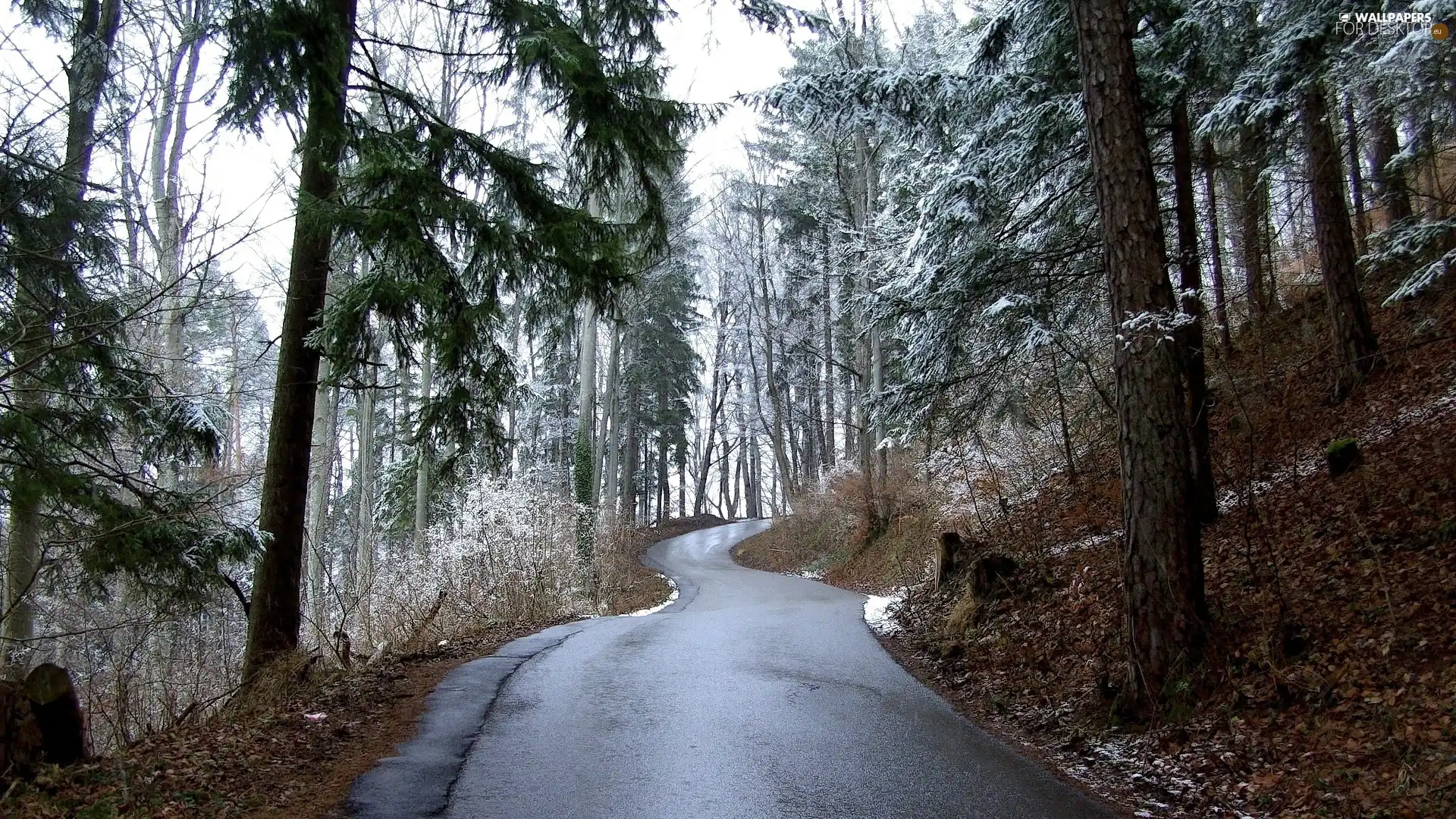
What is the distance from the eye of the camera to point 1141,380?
5863 millimetres

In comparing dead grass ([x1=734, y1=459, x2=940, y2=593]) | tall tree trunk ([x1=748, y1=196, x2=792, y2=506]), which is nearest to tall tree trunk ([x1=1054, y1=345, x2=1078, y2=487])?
dead grass ([x1=734, y1=459, x2=940, y2=593])

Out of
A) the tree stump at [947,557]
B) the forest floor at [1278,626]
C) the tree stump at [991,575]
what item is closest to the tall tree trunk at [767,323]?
the tree stump at [947,557]

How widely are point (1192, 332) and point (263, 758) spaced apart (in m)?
8.73

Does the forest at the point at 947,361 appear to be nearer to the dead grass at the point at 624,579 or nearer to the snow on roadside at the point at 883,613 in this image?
the snow on roadside at the point at 883,613

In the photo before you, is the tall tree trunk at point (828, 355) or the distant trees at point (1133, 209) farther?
the tall tree trunk at point (828, 355)

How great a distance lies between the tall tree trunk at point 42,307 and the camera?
16.0 ft

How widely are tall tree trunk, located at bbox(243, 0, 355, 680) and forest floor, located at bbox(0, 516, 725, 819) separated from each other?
1.80ft

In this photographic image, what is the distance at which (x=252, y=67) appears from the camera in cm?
621

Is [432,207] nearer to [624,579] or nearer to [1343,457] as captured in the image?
[1343,457]

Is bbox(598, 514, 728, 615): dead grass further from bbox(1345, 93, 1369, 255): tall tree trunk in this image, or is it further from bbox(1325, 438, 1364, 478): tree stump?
bbox(1345, 93, 1369, 255): tall tree trunk

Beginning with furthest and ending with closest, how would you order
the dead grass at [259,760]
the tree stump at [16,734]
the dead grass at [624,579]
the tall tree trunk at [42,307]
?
the dead grass at [624,579]
the tall tree trunk at [42,307]
the tree stump at [16,734]
the dead grass at [259,760]

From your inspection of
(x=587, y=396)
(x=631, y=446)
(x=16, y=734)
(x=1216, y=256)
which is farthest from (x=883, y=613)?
(x=631, y=446)

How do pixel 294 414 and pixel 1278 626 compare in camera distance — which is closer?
pixel 1278 626

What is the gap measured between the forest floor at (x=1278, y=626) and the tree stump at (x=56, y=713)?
5.86 metres
